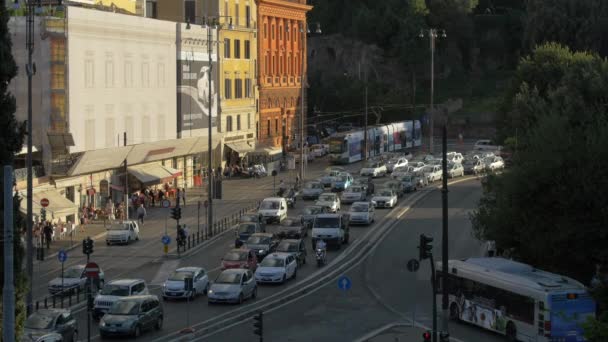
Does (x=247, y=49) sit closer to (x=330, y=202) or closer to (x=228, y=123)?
(x=228, y=123)

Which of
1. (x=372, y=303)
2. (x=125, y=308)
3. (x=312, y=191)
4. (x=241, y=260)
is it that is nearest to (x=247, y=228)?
(x=241, y=260)

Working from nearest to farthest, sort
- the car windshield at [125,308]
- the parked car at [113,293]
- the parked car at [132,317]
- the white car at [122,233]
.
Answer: the parked car at [132,317] < the car windshield at [125,308] < the parked car at [113,293] < the white car at [122,233]

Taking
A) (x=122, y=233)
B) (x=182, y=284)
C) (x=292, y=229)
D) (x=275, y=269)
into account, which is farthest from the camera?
(x=292, y=229)

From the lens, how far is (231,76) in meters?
92.4

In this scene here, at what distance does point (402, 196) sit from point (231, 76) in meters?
21.6

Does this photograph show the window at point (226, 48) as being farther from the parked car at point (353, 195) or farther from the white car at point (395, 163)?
the parked car at point (353, 195)

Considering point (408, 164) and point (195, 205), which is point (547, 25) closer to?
point (408, 164)

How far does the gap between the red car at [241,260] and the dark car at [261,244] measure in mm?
2328

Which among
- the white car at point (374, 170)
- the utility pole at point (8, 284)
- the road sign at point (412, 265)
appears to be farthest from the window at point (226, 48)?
the utility pole at point (8, 284)

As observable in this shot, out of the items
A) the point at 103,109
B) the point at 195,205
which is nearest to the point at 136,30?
the point at 103,109

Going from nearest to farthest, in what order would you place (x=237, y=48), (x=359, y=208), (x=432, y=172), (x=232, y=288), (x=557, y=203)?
(x=557, y=203), (x=232, y=288), (x=359, y=208), (x=432, y=172), (x=237, y=48)

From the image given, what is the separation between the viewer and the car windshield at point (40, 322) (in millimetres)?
33403

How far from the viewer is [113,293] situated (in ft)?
129

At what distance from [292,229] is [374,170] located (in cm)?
3078
